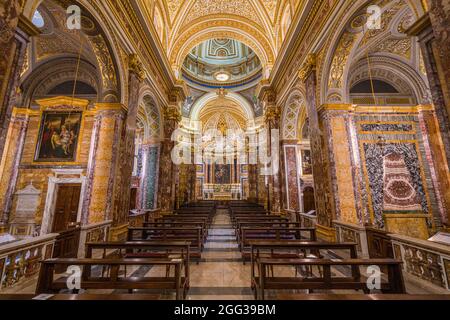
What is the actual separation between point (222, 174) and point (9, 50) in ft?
65.7

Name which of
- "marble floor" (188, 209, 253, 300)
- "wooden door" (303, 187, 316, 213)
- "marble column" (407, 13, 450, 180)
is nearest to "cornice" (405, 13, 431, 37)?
"marble column" (407, 13, 450, 180)

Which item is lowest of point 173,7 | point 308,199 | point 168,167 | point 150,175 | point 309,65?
point 308,199

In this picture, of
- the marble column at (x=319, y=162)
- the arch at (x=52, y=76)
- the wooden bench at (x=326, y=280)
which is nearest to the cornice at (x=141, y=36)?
the arch at (x=52, y=76)

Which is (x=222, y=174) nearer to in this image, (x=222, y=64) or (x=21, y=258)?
(x=222, y=64)

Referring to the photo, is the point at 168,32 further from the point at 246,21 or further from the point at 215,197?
the point at 215,197

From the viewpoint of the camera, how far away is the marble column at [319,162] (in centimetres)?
520

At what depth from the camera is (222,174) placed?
72.8ft

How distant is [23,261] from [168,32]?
1051 centimetres

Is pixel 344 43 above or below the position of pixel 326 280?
above

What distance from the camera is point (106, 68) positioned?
5.66 metres

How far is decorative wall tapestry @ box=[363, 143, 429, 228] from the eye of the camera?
6824 mm

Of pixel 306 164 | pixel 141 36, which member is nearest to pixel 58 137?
pixel 141 36

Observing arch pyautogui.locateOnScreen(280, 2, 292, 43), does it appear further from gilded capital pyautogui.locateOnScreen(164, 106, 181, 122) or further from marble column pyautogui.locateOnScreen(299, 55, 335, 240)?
gilded capital pyautogui.locateOnScreen(164, 106, 181, 122)
